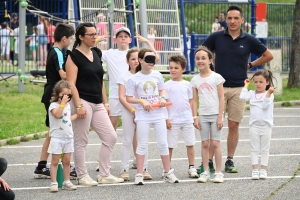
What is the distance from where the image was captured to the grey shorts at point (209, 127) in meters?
10.7

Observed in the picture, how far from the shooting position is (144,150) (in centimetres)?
1048

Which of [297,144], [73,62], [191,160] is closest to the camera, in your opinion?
[73,62]

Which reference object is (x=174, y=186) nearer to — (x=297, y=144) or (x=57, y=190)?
(x=57, y=190)

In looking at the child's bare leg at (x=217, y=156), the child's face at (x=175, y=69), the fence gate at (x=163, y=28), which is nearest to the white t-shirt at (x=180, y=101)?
the child's face at (x=175, y=69)

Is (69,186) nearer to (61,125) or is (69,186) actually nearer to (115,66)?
(61,125)

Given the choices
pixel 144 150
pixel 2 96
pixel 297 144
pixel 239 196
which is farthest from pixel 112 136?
pixel 2 96

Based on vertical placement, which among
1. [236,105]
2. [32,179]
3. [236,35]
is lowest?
[32,179]

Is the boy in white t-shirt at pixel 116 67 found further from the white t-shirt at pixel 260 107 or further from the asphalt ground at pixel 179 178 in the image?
the white t-shirt at pixel 260 107

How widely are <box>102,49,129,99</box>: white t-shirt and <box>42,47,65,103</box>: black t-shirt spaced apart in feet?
2.94

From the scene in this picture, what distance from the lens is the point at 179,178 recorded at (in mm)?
10820

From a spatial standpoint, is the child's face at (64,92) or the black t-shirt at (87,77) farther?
the black t-shirt at (87,77)

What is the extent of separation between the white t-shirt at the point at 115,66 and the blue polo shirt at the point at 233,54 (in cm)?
126

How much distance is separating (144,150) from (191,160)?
74 cm

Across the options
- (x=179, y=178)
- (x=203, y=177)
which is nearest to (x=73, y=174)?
(x=179, y=178)
